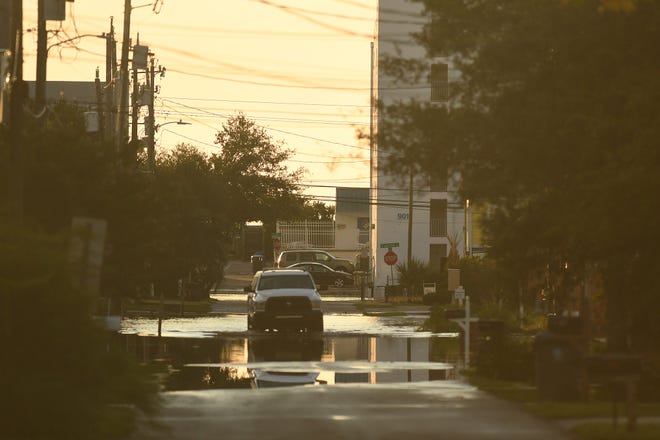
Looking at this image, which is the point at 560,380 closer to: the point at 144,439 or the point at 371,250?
the point at 144,439

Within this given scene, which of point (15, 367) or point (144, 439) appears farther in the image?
point (144, 439)

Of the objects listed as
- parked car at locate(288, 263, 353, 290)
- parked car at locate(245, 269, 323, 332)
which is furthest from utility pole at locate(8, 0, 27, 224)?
parked car at locate(288, 263, 353, 290)

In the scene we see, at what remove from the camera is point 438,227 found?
90375mm

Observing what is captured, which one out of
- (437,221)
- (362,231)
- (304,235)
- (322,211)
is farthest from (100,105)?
(322,211)

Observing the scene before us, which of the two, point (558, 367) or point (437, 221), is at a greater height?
point (437, 221)

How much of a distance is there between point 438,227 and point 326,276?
804cm

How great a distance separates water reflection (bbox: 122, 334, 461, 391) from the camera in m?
25.6

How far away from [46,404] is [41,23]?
16266 millimetres

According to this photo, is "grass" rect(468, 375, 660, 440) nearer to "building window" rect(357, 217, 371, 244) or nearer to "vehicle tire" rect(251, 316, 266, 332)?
"vehicle tire" rect(251, 316, 266, 332)

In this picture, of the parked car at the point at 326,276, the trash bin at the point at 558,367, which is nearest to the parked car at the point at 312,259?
the parked car at the point at 326,276

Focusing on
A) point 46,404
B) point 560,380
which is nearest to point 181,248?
point 560,380

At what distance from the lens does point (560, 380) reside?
18.3 m

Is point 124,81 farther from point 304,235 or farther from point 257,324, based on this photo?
point 304,235

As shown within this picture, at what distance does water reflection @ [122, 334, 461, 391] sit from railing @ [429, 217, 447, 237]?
50.0 meters
